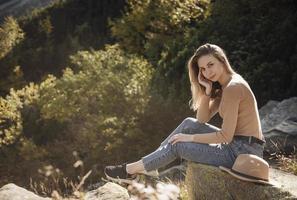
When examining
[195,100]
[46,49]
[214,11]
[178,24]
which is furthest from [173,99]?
[46,49]

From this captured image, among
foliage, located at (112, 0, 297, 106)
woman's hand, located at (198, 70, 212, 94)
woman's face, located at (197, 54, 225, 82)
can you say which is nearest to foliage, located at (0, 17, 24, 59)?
foliage, located at (112, 0, 297, 106)

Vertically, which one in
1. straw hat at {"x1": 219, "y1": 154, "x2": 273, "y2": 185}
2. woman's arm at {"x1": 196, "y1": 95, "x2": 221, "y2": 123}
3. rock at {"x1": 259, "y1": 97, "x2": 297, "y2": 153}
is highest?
woman's arm at {"x1": 196, "y1": 95, "x2": 221, "y2": 123}

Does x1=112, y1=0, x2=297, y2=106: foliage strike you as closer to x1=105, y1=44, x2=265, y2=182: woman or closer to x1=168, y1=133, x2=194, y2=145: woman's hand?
x1=105, y1=44, x2=265, y2=182: woman

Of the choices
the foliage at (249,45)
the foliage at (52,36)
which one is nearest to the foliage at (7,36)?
the foliage at (52,36)

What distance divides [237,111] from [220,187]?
0.72m

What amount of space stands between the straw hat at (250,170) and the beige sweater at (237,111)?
0.25 m

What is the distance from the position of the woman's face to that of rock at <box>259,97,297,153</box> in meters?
2.79

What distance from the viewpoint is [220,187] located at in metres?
4.78

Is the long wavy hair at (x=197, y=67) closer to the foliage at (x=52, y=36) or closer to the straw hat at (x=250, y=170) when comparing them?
the straw hat at (x=250, y=170)

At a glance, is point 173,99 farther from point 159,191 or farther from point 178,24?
point 159,191

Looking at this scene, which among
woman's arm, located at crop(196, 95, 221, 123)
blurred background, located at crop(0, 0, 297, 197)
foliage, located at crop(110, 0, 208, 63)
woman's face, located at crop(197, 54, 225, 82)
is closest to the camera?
woman's face, located at crop(197, 54, 225, 82)

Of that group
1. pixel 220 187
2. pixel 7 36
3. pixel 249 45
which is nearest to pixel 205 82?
pixel 220 187

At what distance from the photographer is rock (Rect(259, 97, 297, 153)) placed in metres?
7.94

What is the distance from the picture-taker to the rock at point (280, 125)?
7.94m
